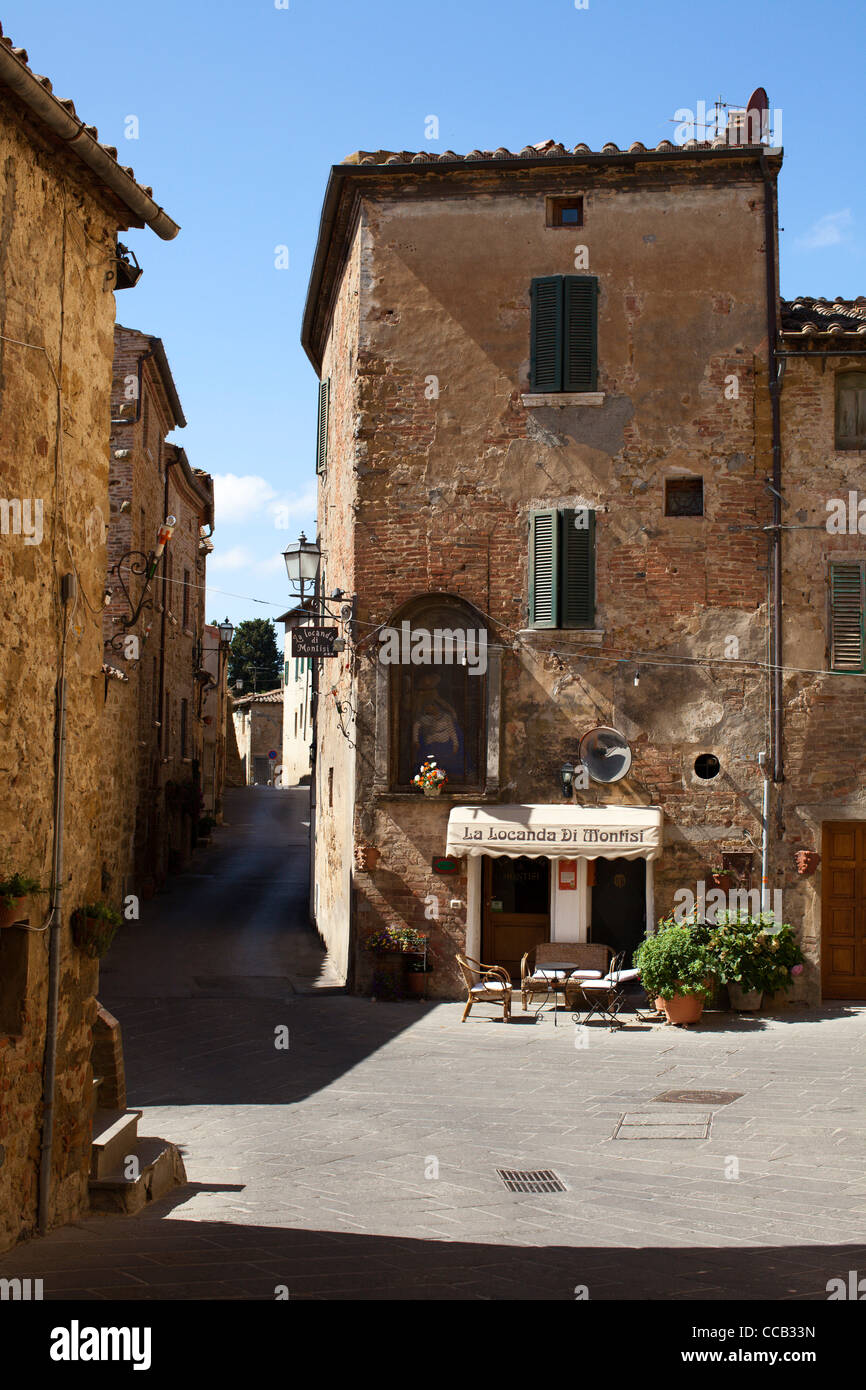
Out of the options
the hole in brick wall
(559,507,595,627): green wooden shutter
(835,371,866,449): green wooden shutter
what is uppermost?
(835,371,866,449): green wooden shutter

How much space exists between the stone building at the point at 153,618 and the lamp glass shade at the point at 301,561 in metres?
2.05

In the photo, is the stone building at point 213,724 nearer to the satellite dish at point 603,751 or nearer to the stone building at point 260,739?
the stone building at point 260,739

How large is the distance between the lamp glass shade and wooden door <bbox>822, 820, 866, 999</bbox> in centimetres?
795

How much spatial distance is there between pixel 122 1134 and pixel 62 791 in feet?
8.25

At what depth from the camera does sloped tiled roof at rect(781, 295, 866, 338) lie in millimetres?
17188

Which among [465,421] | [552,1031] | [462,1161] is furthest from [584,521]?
[462,1161]

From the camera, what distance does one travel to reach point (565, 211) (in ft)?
58.5

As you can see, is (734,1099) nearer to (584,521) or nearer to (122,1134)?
(122,1134)

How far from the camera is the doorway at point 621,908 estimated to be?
17.5 meters

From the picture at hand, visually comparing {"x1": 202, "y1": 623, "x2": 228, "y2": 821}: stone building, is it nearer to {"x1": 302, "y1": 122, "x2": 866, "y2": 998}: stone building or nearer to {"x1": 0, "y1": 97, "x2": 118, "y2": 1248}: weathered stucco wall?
{"x1": 302, "y1": 122, "x2": 866, "y2": 998}: stone building

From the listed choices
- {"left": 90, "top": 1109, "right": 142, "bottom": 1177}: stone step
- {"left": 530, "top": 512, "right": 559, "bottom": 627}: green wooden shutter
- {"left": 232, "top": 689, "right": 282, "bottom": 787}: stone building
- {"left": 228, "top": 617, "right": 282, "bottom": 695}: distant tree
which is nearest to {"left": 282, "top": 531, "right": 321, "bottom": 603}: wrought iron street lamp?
{"left": 530, "top": 512, "right": 559, "bottom": 627}: green wooden shutter

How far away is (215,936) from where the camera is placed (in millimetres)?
21391

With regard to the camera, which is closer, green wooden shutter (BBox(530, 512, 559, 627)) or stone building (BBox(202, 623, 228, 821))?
green wooden shutter (BBox(530, 512, 559, 627))

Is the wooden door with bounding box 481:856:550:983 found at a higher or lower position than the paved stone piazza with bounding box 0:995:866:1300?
higher
